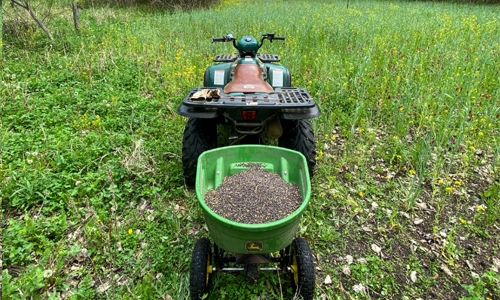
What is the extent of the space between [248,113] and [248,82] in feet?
1.72

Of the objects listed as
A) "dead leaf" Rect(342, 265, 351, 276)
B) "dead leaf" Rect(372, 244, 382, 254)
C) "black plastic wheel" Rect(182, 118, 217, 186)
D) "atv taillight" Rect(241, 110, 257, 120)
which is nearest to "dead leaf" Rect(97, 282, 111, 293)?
"black plastic wheel" Rect(182, 118, 217, 186)

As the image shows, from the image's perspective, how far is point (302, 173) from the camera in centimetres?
179

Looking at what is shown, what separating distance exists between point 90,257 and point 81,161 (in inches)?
43.0

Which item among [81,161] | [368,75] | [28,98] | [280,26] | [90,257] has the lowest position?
[90,257]

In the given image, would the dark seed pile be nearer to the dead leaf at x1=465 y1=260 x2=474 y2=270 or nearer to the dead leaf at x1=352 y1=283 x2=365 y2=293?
the dead leaf at x1=352 y1=283 x2=365 y2=293

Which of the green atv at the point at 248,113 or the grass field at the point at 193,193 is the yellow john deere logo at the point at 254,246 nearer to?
the grass field at the point at 193,193

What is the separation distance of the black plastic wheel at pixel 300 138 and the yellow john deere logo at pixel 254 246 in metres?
1.13

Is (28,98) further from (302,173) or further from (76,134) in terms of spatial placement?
(302,173)

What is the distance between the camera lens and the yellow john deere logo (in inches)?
57.0

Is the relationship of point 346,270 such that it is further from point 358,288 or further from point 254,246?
point 254,246

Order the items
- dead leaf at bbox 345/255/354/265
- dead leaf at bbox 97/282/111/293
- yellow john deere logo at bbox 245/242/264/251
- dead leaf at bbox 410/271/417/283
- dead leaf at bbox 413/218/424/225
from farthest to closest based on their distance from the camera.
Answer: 1. dead leaf at bbox 413/218/424/225
2. dead leaf at bbox 345/255/354/265
3. dead leaf at bbox 410/271/417/283
4. dead leaf at bbox 97/282/111/293
5. yellow john deere logo at bbox 245/242/264/251

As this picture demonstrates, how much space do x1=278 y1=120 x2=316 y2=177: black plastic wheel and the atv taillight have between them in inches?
17.3

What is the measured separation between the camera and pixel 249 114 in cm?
217

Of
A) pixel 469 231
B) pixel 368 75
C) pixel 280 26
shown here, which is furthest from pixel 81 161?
pixel 280 26
